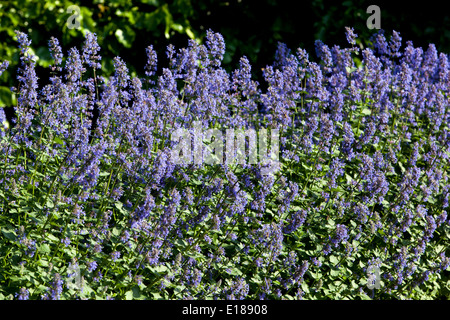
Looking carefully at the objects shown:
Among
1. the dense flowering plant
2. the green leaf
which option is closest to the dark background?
the dense flowering plant

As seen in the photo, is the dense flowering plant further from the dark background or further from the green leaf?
the dark background

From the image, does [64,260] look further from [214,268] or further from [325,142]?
[325,142]

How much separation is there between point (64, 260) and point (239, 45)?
4761mm

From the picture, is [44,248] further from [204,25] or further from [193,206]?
[204,25]

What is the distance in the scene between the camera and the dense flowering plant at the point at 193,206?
386cm

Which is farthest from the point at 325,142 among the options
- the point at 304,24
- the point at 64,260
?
the point at 304,24

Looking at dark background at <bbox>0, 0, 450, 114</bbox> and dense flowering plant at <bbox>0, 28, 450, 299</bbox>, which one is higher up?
dark background at <bbox>0, 0, 450, 114</bbox>

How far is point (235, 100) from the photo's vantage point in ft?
17.5

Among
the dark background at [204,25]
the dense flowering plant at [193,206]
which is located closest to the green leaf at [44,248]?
the dense flowering plant at [193,206]

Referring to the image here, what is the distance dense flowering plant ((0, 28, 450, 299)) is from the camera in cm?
386

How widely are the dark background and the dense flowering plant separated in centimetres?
198

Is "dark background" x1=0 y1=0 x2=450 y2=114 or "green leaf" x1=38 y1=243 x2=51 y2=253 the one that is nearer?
"green leaf" x1=38 y1=243 x2=51 y2=253

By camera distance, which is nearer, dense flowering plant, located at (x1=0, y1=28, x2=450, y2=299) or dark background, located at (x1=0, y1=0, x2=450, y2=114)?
dense flowering plant, located at (x1=0, y1=28, x2=450, y2=299)
